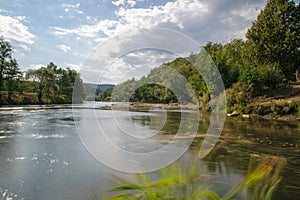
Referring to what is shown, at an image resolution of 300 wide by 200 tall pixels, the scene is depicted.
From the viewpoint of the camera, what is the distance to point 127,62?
5043 mm

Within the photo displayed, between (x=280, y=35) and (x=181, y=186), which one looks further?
(x=280, y=35)

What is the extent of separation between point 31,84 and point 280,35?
1194 inches

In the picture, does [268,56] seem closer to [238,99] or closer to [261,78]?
[261,78]

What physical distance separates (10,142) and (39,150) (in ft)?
4.35

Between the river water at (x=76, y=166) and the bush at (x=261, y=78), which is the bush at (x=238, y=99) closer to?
the bush at (x=261, y=78)

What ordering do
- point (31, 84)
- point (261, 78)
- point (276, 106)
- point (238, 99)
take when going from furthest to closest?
point (31, 84) < point (261, 78) < point (238, 99) < point (276, 106)

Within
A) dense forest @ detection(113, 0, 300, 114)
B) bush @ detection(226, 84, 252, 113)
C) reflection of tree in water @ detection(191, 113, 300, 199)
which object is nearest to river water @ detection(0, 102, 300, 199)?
reflection of tree in water @ detection(191, 113, 300, 199)

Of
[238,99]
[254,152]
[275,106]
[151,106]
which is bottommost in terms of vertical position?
[254,152]

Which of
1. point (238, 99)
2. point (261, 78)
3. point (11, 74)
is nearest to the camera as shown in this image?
point (238, 99)

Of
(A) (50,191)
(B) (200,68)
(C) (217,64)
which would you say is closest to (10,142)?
(A) (50,191)

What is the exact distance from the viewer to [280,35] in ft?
55.6

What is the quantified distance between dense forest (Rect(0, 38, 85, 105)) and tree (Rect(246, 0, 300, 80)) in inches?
650

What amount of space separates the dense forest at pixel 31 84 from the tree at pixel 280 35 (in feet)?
54.2

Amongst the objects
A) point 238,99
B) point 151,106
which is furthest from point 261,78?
point 151,106
